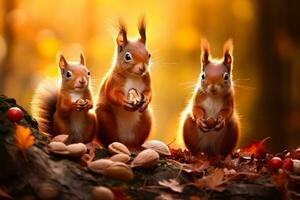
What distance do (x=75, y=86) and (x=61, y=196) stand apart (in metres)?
0.47

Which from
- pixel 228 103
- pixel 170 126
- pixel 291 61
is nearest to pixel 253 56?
pixel 291 61

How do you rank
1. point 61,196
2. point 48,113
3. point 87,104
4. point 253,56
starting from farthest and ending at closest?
point 253,56
point 48,113
point 87,104
point 61,196

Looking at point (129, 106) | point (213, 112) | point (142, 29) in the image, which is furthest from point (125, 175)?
point (142, 29)

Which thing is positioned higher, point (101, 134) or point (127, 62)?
point (127, 62)

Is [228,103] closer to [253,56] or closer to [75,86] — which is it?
[75,86]

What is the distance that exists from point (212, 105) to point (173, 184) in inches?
15.4

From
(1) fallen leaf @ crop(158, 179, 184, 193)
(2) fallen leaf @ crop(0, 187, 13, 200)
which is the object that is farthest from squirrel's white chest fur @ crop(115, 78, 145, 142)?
(2) fallen leaf @ crop(0, 187, 13, 200)

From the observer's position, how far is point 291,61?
4160mm

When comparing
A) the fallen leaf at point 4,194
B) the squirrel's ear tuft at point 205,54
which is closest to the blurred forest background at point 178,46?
the squirrel's ear tuft at point 205,54

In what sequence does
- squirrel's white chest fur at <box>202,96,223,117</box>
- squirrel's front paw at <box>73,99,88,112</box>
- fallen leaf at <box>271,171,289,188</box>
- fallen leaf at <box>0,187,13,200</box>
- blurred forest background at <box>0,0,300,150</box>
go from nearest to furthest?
fallen leaf at <box>0,187,13,200</box> → fallen leaf at <box>271,171,289,188</box> → squirrel's front paw at <box>73,99,88,112</box> → squirrel's white chest fur at <box>202,96,223,117</box> → blurred forest background at <box>0,0,300,150</box>

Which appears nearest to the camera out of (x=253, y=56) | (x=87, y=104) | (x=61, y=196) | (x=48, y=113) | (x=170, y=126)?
(x=61, y=196)

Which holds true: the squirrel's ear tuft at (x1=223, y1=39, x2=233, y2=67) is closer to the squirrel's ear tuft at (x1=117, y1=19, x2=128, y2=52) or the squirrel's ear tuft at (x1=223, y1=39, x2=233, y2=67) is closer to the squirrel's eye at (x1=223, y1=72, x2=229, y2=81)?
the squirrel's eye at (x1=223, y1=72, x2=229, y2=81)

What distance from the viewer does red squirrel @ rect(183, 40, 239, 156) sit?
2191 mm

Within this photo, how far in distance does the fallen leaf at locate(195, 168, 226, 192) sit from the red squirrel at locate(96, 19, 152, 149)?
0.37m
